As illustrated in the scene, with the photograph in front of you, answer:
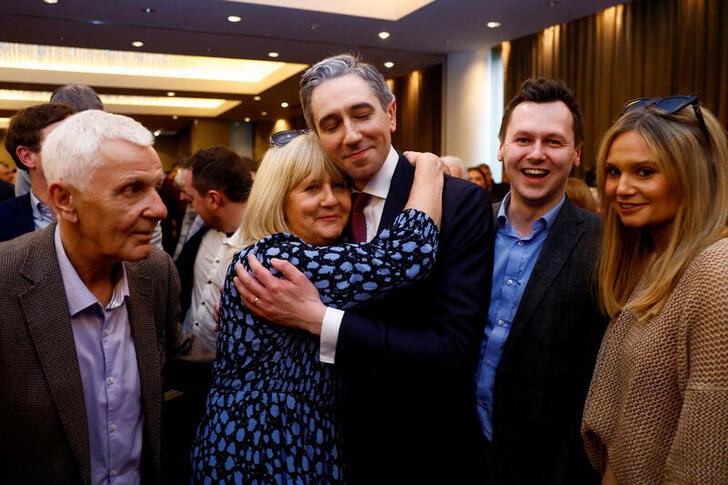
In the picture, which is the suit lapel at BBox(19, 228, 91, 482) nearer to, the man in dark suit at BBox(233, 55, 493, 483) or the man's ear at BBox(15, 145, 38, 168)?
the man in dark suit at BBox(233, 55, 493, 483)

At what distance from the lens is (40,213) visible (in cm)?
233

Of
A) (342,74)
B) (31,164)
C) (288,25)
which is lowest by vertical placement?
(31,164)

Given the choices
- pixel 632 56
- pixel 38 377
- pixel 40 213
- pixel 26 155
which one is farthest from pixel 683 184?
pixel 632 56

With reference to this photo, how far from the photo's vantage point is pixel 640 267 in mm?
1568

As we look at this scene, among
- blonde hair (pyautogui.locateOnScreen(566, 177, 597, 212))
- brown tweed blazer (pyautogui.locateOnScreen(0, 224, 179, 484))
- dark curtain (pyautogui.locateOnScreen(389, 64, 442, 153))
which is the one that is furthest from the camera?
dark curtain (pyautogui.locateOnScreen(389, 64, 442, 153))

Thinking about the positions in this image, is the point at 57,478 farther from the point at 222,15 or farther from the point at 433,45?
the point at 433,45

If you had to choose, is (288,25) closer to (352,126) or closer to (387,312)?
(352,126)

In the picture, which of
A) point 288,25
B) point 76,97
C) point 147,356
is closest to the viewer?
point 147,356

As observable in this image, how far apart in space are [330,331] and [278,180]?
0.46 meters

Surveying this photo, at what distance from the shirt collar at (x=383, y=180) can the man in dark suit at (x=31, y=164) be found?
139cm

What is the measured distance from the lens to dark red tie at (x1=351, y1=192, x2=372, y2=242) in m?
1.72

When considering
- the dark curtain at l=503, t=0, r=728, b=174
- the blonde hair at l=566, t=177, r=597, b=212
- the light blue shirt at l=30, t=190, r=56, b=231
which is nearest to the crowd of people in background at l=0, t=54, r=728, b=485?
the light blue shirt at l=30, t=190, r=56, b=231

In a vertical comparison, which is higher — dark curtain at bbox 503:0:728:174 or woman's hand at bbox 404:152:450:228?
dark curtain at bbox 503:0:728:174

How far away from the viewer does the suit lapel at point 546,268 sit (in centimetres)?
167
